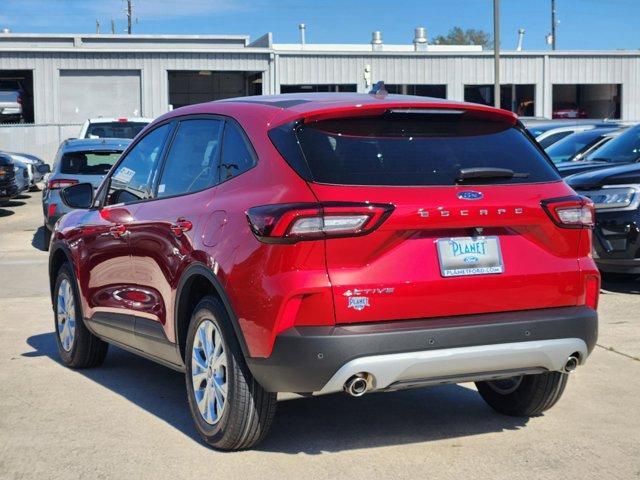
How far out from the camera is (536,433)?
5562mm

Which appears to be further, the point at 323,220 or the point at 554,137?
the point at 554,137

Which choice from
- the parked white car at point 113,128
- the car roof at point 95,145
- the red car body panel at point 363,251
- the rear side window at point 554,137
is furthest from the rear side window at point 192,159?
the rear side window at point 554,137

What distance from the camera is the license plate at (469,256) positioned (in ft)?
15.6

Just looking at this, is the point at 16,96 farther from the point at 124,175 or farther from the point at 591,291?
the point at 591,291

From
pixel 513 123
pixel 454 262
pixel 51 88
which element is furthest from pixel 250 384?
pixel 51 88

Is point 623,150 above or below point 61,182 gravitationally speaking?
above

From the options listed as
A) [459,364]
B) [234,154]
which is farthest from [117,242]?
[459,364]

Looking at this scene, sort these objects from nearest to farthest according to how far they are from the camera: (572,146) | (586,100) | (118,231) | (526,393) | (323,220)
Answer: (323,220)
(526,393)
(118,231)
(572,146)
(586,100)

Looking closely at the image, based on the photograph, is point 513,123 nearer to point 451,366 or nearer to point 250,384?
point 451,366

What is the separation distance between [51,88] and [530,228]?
41611 millimetres

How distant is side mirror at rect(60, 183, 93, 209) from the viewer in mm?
7020

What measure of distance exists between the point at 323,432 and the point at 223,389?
75 cm

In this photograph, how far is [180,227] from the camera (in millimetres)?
5500

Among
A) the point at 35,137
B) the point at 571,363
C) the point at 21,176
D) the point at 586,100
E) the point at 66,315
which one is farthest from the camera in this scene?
the point at 586,100
